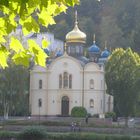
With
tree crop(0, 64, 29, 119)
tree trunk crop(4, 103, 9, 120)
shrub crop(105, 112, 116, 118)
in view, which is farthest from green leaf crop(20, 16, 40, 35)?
shrub crop(105, 112, 116, 118)

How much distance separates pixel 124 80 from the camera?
46.9 m

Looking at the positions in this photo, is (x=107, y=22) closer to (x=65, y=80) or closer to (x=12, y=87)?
(x=65, y=80)

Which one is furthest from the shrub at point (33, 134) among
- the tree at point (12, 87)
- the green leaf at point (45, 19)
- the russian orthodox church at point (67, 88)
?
the green leaf at point (45, 19)

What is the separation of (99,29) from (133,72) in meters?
46.9

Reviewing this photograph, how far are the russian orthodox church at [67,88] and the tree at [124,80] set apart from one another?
31.7ft

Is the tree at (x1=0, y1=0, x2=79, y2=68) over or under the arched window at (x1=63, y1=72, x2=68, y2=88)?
under

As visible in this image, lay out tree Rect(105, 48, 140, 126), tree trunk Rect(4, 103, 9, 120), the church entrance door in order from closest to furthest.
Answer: tree Rect(105, 48, 140, 126) < tree trunk Rect(4, 103, 9, 120) < the church entrance door

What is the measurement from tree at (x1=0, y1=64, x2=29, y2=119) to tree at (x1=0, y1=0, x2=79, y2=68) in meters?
47.8

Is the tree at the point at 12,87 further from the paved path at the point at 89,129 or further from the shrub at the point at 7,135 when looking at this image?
the shrub at the point at 7,135

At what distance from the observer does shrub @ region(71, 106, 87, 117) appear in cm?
5388

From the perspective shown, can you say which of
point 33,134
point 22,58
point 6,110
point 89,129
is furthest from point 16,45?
point 6,110

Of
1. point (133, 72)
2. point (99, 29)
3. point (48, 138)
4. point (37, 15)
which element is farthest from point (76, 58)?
point (37, 15)

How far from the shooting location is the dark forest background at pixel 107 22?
290 feet

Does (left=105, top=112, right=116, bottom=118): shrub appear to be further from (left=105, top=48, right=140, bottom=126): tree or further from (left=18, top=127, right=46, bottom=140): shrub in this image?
(left=18, top=127, right=46, bottom=140): shrub
